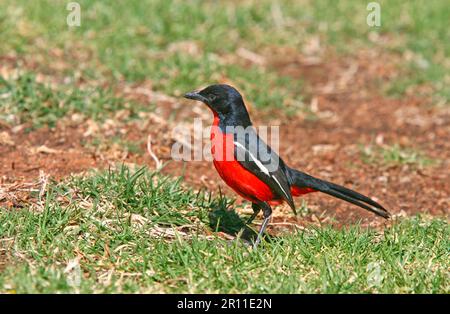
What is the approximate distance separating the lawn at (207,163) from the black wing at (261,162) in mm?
378

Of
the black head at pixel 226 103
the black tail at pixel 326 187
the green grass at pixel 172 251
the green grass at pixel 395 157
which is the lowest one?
the green grass at pixel 172 251

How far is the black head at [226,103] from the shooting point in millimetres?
6367

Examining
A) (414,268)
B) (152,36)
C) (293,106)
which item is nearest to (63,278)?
(414,268)

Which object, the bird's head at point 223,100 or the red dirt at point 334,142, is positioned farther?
the red dirt at point 334,142

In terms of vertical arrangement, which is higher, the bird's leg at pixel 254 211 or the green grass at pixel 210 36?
the green grass at pixel 210 36

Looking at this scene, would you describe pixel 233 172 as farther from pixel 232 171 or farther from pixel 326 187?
pixel 326 187

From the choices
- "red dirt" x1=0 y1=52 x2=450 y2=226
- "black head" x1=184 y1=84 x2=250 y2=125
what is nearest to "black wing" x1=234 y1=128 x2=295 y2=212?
"black head" x1=184 y1=84 x2=250 y2=125

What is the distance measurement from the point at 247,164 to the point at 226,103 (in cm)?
56

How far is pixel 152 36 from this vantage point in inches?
433

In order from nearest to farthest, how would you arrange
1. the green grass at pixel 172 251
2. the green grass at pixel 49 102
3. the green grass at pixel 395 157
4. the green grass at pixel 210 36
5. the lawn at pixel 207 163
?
the green grass at pixel 172 251 < the lawn at pixel 207 163 < the green grass at pixel 49 102 < the green grass at pixel 395 157 < the green grass at pixel 210 36

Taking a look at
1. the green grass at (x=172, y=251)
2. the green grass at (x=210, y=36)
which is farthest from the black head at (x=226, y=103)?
the green grass at (x=210, y=36)

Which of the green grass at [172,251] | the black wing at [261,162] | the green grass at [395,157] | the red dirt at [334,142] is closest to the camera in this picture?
the green grass at [172,251]

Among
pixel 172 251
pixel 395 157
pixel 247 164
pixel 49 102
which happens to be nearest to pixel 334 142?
pixel 395 157

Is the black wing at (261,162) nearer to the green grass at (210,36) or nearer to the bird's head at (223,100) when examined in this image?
the bird's head at (223,100)
